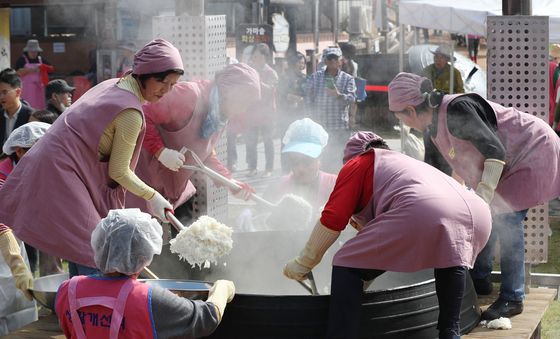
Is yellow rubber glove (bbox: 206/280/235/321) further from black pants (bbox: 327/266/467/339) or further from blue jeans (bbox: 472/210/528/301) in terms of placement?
blue jeans (bbox: 472/210/528/301)

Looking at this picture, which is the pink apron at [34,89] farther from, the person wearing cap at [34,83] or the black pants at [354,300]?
the black pants at [354,300]

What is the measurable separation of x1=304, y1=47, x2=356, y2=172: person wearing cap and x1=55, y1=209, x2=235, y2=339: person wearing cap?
22.8ft

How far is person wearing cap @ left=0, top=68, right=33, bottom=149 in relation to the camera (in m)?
7.10

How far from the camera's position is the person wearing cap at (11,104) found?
7.10m

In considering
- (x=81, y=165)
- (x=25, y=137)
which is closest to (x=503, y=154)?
(x=81, y=165)

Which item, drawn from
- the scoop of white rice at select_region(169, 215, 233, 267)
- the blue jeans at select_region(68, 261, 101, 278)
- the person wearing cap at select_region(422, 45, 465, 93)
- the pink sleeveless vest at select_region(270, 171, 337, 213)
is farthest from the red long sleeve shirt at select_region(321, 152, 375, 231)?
the person wearing cap at select_region(422, 45, 465, 93)

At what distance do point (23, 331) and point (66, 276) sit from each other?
411 millimetres

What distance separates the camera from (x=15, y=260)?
418 centimetres

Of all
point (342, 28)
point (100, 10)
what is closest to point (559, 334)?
point (100, 10)

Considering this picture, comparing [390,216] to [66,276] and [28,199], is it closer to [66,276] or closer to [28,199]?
[28,199]

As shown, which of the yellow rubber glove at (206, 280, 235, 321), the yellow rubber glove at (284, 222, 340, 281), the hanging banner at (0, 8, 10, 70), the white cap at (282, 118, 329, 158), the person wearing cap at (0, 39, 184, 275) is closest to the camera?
the yellow rubber glove at (206, 280, 235, 321)

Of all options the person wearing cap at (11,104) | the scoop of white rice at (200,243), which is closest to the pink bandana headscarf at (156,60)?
the scoop of white rice at (200,243)

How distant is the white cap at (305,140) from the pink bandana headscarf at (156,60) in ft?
4.00

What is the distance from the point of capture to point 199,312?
10.3 ft
